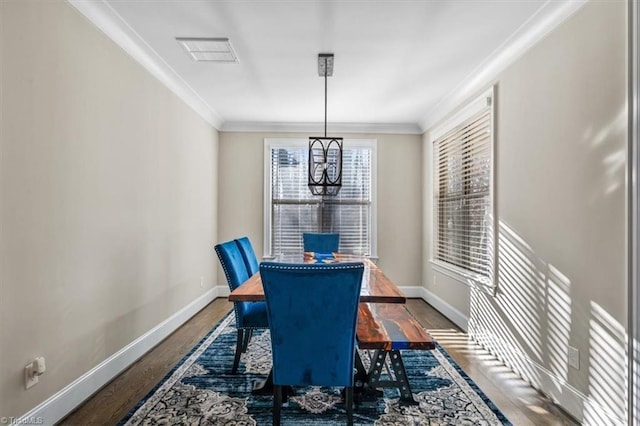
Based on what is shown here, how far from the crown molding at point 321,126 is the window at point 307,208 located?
0.22 m

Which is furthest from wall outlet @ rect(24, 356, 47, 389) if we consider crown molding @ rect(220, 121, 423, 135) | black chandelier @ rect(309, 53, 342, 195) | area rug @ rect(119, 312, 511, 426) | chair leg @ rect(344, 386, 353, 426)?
crown molding @ rect(220, 121, 423, 135)

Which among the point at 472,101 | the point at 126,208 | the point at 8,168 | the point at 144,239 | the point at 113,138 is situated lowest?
the point at 144,239

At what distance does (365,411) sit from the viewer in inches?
83.7

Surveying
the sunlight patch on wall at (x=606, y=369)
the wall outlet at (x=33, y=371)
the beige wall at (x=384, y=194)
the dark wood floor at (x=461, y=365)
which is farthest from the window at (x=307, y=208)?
the wall outlet at (x=33, y=371)

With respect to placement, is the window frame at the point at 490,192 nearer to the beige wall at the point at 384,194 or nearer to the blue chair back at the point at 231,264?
the beige wall at the point at 384,194

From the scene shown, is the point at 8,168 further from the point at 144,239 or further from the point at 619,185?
the point at 619,185

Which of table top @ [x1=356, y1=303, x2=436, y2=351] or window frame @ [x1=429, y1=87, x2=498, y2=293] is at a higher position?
window frame @ [x1=429, y1=87, x2=498, y2=293]

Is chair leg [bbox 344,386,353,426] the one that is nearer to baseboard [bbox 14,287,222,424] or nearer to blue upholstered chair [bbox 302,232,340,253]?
baseboard [bbox 14,287,222,424]

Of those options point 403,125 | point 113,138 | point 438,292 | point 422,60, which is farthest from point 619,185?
point 403,125

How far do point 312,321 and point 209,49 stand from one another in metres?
2.34

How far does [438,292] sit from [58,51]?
14.2 feet

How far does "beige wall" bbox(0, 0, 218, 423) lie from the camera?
5.59ft

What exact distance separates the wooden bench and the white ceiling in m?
2.02

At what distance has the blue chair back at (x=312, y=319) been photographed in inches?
62.9
